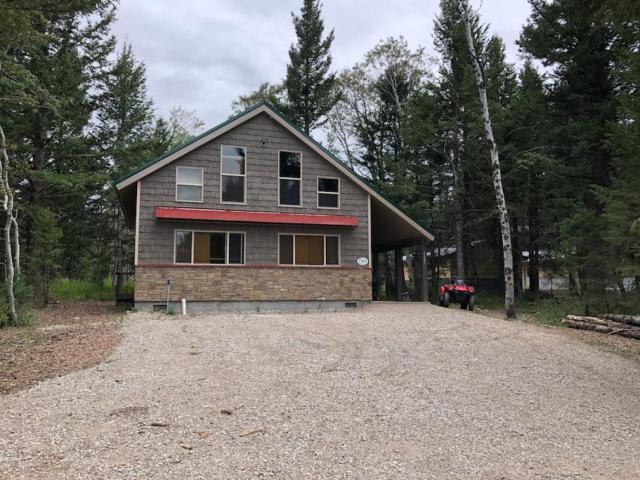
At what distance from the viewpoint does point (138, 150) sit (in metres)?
21.7

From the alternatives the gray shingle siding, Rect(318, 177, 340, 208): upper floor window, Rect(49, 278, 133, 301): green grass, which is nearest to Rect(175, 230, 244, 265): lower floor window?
the gray shingle siding

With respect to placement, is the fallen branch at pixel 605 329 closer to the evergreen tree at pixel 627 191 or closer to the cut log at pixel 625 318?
the cut log at pixel 625 318

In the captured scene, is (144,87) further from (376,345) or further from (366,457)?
(366,457)

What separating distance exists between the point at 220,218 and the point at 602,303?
12.5 meters

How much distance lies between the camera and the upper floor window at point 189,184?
1488cm

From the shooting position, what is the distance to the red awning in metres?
14.2

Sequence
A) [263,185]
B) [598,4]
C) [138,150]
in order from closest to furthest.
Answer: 1. [598,4]
2. [263,185]
3. [138,150]

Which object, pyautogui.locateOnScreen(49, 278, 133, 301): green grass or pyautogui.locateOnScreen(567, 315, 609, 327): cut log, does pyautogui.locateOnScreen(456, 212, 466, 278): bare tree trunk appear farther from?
pyautogui.locateOnScreen(49, 278, 133, 301): green grass

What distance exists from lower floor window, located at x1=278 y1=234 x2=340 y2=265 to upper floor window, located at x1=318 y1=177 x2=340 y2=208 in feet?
3.78

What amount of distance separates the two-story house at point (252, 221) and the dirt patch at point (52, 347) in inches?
97.9

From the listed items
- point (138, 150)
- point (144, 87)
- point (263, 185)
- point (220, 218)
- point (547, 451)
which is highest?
point (144, 87)

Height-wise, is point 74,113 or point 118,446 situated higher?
point 74,113

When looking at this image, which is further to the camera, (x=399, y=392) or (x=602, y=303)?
(x=602, y=303)

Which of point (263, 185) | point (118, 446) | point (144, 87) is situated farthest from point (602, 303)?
point (144, 87)
